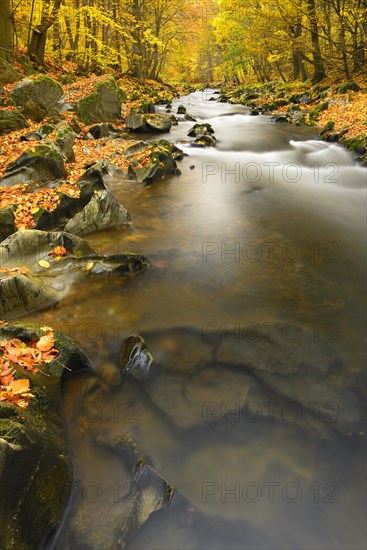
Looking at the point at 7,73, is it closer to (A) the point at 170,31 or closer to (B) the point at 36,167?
(B) the point at 36,167

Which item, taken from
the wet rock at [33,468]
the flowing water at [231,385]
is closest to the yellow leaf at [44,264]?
the flowing water at [231,385]

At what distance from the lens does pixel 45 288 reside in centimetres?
443

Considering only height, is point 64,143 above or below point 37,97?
below

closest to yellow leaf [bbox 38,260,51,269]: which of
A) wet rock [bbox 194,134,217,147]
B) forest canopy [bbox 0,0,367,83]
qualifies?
forest canopy [bbox 0,0,367,83]

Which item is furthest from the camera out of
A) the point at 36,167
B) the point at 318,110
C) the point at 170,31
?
the point at 170,31

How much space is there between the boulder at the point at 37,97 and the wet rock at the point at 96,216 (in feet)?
22.7

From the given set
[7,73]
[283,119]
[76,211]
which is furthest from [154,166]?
[283,119]

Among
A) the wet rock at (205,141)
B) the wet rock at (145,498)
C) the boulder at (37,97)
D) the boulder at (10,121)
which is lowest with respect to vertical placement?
the wet rock at (145,498)

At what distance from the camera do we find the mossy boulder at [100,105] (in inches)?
515

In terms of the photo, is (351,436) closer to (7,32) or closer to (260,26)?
(7,32)

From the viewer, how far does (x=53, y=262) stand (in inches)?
A: 198

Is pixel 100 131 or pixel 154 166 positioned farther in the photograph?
pixel 100 131

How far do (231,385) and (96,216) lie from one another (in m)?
4.18

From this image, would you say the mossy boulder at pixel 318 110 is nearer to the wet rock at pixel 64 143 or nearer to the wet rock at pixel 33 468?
the wet rock at pixel 64 143
